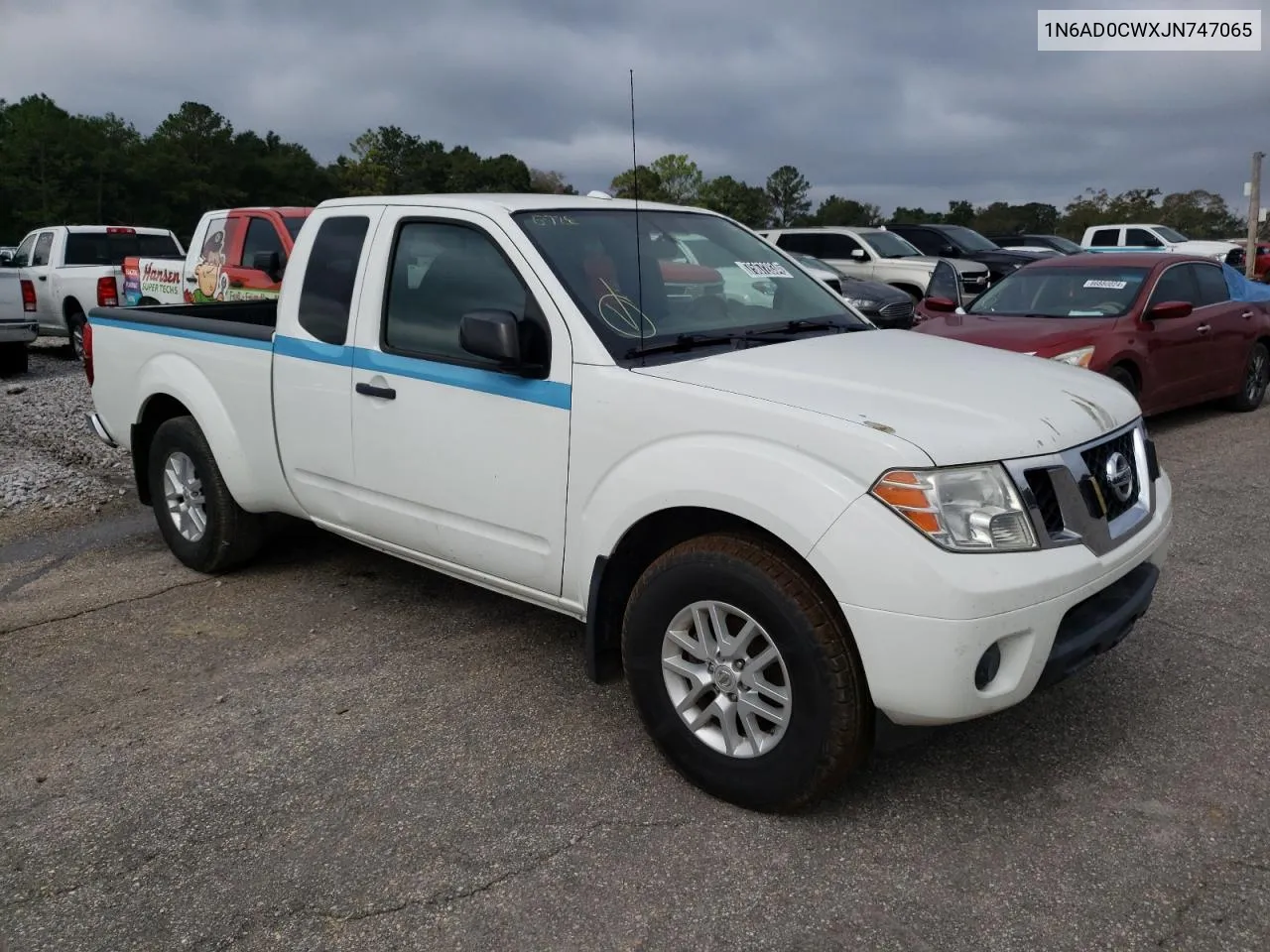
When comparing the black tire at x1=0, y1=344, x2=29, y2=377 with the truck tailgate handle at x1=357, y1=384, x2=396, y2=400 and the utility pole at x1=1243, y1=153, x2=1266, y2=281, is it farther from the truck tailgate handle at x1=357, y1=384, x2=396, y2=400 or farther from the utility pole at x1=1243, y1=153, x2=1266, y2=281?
the utility pole at x1=1243, y1=153, x2=1266, y2=281

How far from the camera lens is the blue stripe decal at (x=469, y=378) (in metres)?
3.49

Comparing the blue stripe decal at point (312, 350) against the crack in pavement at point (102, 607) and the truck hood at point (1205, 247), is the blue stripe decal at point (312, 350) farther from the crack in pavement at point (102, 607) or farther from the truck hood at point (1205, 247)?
the truck hood at point (1205, 247)

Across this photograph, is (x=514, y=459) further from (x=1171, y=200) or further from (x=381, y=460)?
(x=1171, y=200)

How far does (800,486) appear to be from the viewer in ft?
9.30

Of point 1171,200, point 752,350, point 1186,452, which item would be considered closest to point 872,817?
point 752,350

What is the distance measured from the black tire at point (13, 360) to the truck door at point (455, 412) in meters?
11.6

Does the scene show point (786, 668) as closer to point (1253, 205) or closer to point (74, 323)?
point (74, 323)

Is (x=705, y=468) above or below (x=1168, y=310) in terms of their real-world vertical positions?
below

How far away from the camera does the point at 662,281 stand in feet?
12.6

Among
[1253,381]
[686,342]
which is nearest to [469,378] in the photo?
[686,342]

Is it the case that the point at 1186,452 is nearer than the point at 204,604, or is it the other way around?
the point at 204,604

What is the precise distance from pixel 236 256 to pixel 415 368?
8.02 metres

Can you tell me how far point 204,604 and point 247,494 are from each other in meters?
0.57

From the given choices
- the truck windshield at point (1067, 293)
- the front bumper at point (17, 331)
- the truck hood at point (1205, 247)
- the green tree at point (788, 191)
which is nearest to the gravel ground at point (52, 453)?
the front bumper at point (17, 331)
